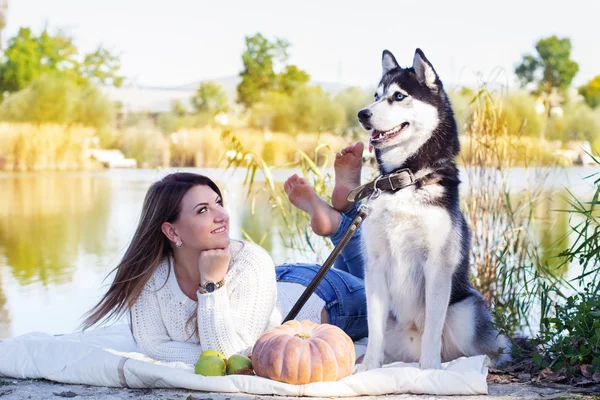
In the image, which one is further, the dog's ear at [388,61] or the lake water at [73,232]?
Result: the lake water at [73,232]

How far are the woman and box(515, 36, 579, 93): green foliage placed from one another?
96.1ft

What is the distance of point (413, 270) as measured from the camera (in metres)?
2.79

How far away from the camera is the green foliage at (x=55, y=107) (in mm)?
24469

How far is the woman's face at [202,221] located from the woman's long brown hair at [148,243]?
0.04m

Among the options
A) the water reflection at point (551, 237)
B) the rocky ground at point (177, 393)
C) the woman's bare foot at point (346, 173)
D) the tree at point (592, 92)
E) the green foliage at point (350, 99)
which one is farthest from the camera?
the tree at point (592, 92)

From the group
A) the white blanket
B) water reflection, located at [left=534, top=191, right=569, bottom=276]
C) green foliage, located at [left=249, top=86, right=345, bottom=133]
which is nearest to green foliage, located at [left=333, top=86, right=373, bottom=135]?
green foliage, located at [left=249, top=86, right=345, bottom=133]

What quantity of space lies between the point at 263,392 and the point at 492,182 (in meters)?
2.70

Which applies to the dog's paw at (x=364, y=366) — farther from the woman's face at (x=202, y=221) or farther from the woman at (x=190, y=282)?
the woman's face at (x=202, y=221)

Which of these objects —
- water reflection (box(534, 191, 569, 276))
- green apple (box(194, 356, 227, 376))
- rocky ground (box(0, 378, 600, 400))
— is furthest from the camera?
water reflection (box(534, 191, 569, 276))

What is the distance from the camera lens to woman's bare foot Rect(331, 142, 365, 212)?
11.5 feet

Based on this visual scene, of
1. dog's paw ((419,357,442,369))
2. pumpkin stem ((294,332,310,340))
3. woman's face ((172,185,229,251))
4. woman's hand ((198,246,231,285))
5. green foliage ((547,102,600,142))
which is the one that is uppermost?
green foliage ((547,102,600,142))

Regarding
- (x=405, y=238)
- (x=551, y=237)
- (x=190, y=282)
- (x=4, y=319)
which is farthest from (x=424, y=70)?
(x=551, y=237)

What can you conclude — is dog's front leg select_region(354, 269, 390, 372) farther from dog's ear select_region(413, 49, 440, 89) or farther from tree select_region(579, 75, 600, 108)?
tree select_region(579, 75, 600, 108)

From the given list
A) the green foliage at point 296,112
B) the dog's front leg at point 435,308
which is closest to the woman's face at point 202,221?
the dog's front leg at point 435,308
